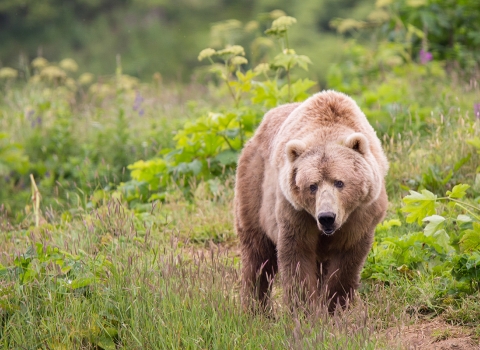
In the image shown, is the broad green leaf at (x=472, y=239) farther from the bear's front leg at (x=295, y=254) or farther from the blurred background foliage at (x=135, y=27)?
the blurred background foliage at (x=135, y=27)

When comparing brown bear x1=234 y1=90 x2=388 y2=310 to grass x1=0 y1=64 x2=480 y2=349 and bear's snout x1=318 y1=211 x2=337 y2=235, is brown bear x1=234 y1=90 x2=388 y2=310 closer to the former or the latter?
→ bear's snout x1=318 y1=211 x2=337 y2=235

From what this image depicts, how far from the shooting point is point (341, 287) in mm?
4250

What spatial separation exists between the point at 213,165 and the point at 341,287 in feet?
9.72

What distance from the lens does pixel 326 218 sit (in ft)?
12.2

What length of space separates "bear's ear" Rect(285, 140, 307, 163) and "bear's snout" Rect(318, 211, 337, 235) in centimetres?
45

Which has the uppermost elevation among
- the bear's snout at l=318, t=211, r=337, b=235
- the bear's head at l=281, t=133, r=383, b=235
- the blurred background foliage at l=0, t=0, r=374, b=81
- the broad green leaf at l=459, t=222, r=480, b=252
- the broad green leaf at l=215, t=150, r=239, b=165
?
the bear's head at l=281, t=133, r=383, b=235

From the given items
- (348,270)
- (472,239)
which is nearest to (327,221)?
(348,270)

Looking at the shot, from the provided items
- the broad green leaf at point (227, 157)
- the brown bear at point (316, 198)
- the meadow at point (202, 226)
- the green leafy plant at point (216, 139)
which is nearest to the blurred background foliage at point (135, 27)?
the meadow at point (202, 226)

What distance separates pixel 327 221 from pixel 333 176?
0.93ft

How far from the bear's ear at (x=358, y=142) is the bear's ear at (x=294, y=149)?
0.26m

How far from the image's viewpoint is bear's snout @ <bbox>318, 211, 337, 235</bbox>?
3694 millimetres

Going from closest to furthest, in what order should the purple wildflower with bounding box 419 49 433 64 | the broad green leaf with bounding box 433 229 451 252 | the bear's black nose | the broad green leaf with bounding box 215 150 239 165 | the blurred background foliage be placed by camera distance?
the bear's black nose < the broad green leaf with bounding box 433 229 451 252 < the broad green leaf with bounding box 215 150 239 165 < the purple wildflower with bounding box 419 49 433 64 < the blurred background foliage

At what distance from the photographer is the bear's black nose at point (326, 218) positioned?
3.69 metres

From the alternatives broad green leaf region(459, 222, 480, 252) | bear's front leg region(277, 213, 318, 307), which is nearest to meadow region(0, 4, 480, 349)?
broad green leaf region(459, 222, 480, 252)
